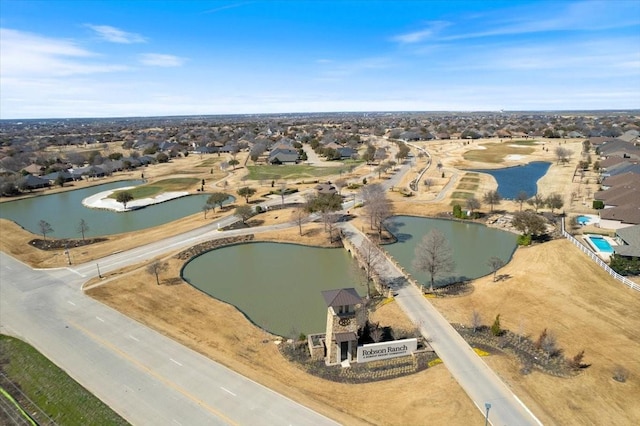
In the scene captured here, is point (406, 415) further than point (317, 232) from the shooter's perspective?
No

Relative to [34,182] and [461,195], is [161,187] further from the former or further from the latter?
[461,195]

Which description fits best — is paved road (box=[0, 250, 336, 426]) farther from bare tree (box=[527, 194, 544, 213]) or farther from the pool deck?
bare tree (box=[527, 194, 544, 213])

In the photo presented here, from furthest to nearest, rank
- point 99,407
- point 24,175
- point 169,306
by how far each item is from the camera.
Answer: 1. point 24,175
2. point 169,306
3. point 99,407

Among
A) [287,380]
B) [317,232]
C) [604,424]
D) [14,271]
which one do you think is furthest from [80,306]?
[604,424]

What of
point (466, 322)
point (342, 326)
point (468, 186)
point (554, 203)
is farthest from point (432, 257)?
point (468, 186)

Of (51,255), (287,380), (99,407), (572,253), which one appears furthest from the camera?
(51,255)

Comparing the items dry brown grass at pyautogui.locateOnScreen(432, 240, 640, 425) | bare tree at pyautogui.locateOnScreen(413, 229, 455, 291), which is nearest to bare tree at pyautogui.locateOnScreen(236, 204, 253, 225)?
bare tree at pyautogui.locateOnScreen(413, 229, 455, 291)

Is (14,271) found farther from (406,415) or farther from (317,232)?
(406,415)

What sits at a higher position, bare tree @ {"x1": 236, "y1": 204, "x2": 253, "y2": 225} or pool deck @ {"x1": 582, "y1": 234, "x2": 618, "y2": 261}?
bare tree @ {"x1": 236, "y1": 204, "x2": 253, "y2": 225}
